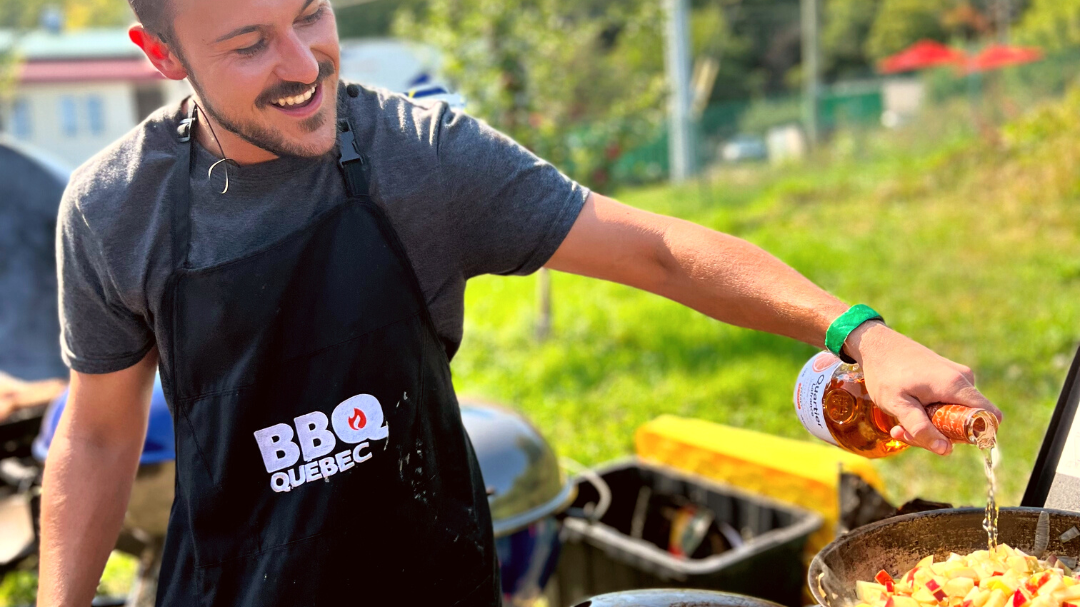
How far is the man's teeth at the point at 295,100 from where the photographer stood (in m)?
1.75

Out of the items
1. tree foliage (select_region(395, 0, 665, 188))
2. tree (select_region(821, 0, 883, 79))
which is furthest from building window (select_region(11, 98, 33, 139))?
tree (select_region(821, 0, 883, 79))

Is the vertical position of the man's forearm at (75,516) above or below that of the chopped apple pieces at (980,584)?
below

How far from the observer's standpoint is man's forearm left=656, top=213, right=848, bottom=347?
163 cm

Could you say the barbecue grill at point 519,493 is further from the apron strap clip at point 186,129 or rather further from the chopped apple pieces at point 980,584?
the chopped apple pieces at point 980,584

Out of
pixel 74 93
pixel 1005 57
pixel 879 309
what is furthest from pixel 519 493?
pixel 74 93

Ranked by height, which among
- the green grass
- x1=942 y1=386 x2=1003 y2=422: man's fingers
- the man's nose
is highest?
the man's nose

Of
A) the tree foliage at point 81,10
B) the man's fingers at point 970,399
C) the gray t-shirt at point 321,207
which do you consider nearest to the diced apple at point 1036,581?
the man's fingers at point 970,399

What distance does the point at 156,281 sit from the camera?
1812 millimetres

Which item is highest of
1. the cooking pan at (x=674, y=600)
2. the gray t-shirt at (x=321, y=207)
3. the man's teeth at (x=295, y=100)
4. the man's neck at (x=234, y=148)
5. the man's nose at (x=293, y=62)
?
the man's nose at (x=293, y=62)

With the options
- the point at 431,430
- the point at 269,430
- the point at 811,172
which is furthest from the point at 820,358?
the point at 811,172

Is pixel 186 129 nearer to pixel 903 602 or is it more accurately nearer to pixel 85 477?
pixel 85 477

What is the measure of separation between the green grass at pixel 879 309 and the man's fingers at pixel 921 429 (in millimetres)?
3503

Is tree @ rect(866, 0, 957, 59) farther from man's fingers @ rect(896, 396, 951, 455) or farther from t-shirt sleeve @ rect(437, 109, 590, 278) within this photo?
man's fingers @ rect(896, 396, 951, 455)

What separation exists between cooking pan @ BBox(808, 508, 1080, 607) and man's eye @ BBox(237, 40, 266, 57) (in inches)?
46.7
